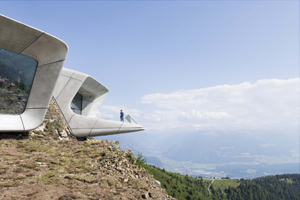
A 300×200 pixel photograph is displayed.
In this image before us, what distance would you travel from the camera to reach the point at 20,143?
11.8m

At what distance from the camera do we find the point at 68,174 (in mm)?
7797

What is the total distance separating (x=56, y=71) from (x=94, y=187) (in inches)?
430

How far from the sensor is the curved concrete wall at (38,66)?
39.6 feet

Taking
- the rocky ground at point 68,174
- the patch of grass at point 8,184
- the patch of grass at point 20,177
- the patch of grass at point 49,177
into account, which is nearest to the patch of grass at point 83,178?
the rocky ground at point 68,174

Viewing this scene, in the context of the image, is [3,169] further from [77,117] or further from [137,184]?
[77,117]

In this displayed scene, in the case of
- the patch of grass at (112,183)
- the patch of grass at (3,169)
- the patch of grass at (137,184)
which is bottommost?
the patch of grass at (137,184)

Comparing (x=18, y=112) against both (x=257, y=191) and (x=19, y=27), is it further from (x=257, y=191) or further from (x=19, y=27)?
(x=257, y=191)

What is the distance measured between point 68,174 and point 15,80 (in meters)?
10.3

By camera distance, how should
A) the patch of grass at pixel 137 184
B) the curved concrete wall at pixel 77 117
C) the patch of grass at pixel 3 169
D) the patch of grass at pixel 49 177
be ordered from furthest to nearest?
1. the curved concrete wall at pixel 77 117
2. the patch of grass at pixel 137 184
3. the patch of grass at pixel 3 169
4. the patch of grass at pixel 49 177

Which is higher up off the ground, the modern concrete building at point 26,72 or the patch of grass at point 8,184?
the modern concrete building at point 26,72

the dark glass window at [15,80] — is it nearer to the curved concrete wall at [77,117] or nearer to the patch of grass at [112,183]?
the curved concrete wall at [77,117]

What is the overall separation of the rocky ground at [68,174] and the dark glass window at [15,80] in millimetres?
2345

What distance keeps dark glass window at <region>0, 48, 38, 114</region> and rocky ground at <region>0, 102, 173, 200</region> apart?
235cm

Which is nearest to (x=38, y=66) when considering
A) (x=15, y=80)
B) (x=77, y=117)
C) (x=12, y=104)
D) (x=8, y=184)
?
(x=15, y=80)
